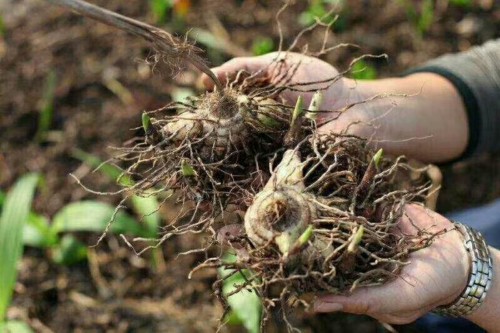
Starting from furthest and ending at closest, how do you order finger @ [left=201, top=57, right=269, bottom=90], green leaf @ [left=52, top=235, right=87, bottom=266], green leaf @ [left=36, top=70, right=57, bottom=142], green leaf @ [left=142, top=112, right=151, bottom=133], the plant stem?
green leaf @ [left=36, top=70, right=57, bottom=142] → green leaf @ [left=52, top=235, right=87, bottom=266] → finger @ [left=201, top=57, right=269, bottom=90] → green leaf @ [left=142, top=112, right=151, bottom=133] → the plant stem

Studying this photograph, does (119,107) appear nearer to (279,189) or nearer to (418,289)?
(279,189)

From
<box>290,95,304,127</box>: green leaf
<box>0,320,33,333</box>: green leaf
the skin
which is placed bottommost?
<box>0,320,33,333</box>: green leaf

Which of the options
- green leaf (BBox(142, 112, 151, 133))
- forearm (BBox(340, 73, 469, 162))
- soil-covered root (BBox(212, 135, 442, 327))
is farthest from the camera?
forearm (BBox(340, 73, 469, 162))

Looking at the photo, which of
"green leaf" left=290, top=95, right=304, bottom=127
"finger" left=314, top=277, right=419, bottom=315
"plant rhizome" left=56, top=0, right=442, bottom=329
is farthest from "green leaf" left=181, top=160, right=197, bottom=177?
"finger" left=314, top=277, right=419, bottom=315

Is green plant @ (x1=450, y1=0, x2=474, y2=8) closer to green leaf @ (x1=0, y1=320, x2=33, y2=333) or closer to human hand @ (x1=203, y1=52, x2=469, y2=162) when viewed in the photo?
human hand @ (x1=203, y1=52, x2=469, y2=162)

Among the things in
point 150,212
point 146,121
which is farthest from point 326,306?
point 150,212

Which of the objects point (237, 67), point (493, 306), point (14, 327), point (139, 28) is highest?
point (139, 28)

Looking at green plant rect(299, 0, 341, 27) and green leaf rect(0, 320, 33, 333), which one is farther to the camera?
green plant rect(299, 0, 341, 27)

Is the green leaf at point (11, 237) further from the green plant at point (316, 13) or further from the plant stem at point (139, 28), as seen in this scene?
→ the green plant at point (316, 13)
